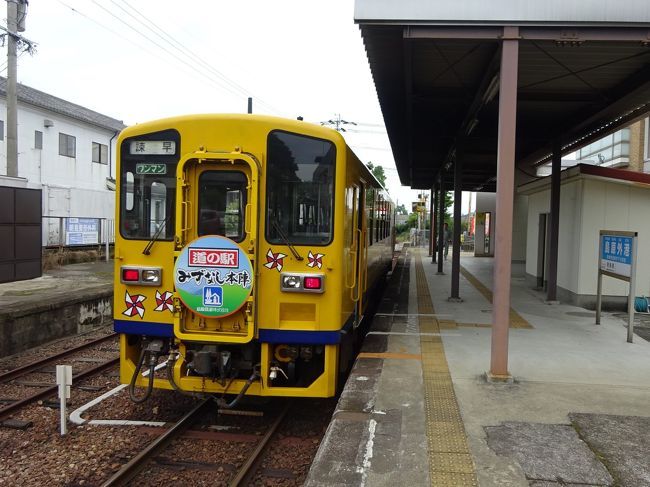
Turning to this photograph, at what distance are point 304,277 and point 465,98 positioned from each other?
6105mm

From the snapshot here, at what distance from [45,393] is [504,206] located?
5380 millimetres

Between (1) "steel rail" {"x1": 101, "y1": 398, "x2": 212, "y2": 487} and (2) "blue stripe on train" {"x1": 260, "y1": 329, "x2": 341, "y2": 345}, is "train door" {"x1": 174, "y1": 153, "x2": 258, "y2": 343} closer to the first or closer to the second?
(2) "blue stripe on train" {"x1": 260, "y1": 329, "x2": 341, "y2": 345}

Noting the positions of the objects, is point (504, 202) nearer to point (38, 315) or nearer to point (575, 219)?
point (575, 219)

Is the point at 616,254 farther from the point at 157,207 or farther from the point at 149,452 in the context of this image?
the point at 149,452

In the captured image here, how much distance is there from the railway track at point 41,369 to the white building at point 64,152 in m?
10.8

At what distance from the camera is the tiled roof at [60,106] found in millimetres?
22469

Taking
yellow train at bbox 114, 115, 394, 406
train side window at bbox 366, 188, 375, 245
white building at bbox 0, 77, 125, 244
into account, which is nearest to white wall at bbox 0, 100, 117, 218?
white building at bbox 0, 77, 125, 244

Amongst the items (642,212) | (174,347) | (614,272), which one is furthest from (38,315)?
(642,212)

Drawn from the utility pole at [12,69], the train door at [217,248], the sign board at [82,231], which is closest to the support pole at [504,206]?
the train door at [217,248]

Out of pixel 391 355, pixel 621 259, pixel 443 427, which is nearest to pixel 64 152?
pixel 391 355

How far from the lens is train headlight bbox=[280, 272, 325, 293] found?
477cm

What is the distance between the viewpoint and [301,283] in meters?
4.79

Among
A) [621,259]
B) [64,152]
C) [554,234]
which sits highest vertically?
[64,152]

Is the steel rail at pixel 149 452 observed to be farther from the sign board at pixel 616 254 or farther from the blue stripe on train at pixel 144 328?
the sign board at pixel 616 254
